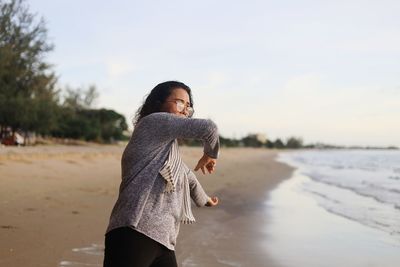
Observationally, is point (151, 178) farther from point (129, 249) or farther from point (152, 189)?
point (129, 249)

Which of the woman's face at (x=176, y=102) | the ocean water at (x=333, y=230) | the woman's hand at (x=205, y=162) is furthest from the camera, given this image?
the ocean water at (x=333, y=230)

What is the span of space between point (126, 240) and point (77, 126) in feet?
174

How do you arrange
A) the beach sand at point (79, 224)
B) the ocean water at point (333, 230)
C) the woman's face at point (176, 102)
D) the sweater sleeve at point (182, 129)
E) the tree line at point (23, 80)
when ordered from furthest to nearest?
the tree line at point (23, 80) < the ocean water at point (333, 230) < the beach sand at point (79, 224) < the woman's face at point (176, 102) < the sweater sleeve at point (182, 129)

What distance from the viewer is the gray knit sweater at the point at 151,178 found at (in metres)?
2.34

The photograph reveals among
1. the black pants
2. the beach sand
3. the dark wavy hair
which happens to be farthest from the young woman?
the beach sand

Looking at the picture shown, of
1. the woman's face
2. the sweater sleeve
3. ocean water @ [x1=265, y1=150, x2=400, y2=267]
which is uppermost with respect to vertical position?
the woman's face

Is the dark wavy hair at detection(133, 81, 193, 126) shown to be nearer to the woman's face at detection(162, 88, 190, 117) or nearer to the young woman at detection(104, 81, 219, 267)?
the woman's face at detection(162, 88, 190, 117)

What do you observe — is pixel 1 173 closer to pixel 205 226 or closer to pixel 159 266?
pixel 205 226

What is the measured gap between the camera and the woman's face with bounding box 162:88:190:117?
2.57 metres

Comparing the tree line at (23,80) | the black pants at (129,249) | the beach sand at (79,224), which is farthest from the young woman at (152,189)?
the tree line at (23,80)

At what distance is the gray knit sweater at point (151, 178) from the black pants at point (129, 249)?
0.03 metres

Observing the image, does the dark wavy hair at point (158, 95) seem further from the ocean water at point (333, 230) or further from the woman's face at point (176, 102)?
the ocean water at point (333, 230)

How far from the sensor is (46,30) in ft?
101

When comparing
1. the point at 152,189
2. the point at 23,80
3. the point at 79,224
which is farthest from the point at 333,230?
the point at 23,80
